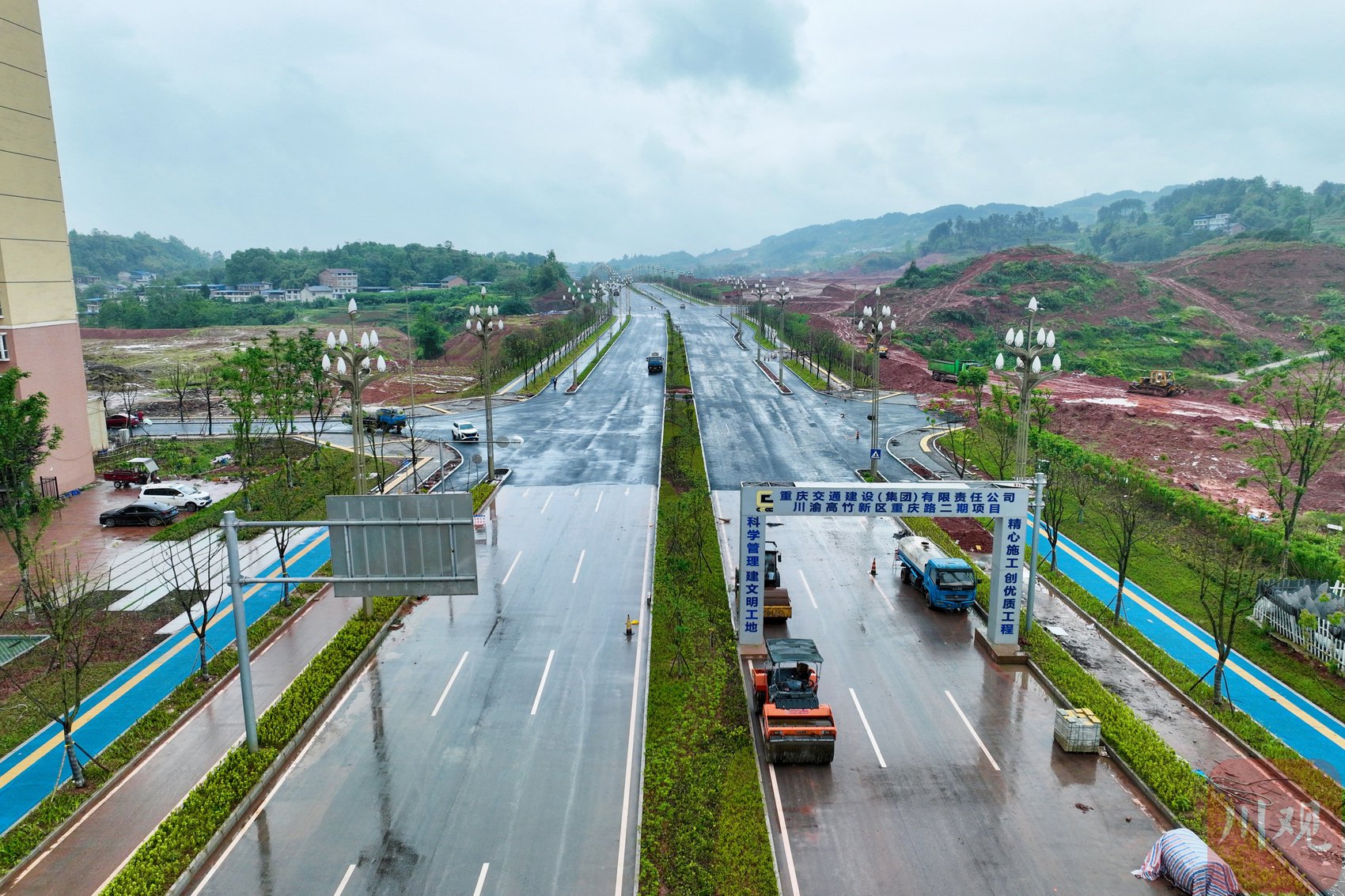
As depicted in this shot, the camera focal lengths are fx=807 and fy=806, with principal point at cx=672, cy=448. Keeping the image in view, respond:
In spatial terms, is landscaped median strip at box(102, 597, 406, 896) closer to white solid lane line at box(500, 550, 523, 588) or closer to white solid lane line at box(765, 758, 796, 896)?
white solid lane line at box(500, 550, 523, 588)

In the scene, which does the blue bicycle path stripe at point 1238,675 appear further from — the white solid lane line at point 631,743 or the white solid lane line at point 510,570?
the white solid lane line at point 510,570

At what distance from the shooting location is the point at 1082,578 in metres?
28.9

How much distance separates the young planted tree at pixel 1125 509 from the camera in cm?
3027

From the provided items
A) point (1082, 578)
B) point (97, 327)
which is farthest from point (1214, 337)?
point (97, 327)

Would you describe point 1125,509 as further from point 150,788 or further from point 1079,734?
point 150,788

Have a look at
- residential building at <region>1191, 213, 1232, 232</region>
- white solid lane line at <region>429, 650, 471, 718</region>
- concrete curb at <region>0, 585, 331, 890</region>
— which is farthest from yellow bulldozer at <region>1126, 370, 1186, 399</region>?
residential building at <region>1191, 213, 1232, 232</region>

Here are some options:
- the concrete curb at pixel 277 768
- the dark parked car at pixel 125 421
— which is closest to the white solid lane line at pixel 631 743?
the concrete curb at pixel 277 768

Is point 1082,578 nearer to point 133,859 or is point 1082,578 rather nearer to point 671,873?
point 671,873

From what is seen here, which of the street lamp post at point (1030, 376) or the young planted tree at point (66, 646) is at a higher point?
the street lamp post at point (1030, 376)

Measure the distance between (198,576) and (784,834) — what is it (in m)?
19.4

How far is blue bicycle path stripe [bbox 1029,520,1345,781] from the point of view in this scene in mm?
18578

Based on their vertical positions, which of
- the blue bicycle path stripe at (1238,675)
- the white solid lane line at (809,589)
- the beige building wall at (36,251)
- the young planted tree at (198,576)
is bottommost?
the blue bicycle path stripe at (1238,675)

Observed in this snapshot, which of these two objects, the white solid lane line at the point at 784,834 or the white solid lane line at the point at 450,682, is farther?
the white solid lane line at the point at 450,682

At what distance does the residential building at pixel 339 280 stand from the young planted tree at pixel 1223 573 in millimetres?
181869
